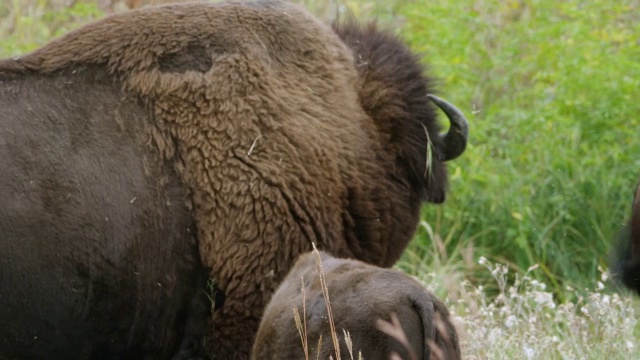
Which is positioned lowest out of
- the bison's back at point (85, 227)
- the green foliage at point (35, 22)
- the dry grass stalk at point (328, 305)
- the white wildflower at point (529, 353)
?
the green foliage at point (35, 22)

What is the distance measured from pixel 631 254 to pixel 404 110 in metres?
1.41

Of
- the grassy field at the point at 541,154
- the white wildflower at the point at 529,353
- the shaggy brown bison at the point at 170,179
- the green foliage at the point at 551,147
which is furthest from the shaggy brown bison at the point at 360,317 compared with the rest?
the green foliage at the point at 551,147

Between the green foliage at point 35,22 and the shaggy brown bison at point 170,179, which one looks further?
the green foliage at point 35,22

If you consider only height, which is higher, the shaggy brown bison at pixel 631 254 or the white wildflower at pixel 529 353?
the shaggy brown bison at pixel 631 254

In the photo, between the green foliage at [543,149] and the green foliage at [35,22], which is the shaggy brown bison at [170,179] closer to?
the green foliage at [543,149]

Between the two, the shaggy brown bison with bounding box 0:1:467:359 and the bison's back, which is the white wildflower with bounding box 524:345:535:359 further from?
the bison's back

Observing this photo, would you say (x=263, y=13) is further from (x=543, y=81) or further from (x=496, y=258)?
(x=543, y=81)

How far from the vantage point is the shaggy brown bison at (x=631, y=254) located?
418 centimetres

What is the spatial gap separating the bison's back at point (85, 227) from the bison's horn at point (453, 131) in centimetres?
147

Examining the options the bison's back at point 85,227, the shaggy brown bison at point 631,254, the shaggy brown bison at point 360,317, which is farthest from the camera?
the bison's back at point 85,227

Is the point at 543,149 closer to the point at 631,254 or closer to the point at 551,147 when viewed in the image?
the point at 551,147

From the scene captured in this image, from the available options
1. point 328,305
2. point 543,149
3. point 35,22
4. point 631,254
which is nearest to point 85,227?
point 328,305

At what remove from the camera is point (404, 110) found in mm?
5277

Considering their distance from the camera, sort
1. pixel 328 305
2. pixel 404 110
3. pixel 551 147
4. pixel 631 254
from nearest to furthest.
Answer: pixel 328 305 < pixel 631 254 < pixel 404 110 < pixel 551 147
